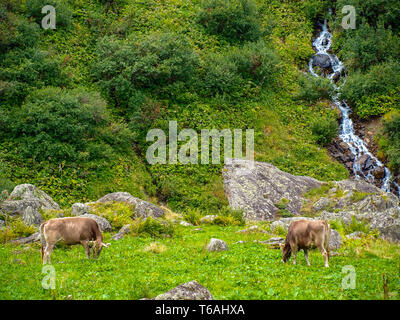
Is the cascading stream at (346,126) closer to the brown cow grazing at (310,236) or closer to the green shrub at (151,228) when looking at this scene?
the green shrub at (151,228)

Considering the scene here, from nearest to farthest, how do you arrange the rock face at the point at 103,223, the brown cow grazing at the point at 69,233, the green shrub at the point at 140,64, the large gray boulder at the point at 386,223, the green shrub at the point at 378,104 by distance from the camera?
the brown cow grazing at the point at 69,233
the large gray boulder at the point at 386,223
the rock face at the point at 103,223
the green shrub at the point at 140,64
the green shrub at the point at 378,104

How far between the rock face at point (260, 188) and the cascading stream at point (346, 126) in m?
7.65

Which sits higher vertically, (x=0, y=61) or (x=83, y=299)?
(x=0, y=61)

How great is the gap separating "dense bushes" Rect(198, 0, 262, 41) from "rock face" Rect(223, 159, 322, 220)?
66.8 feet

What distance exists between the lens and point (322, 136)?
37.9 metres

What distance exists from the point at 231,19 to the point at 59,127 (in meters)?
26.2

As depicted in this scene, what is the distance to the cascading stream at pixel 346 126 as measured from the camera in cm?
3531

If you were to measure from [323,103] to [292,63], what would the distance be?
25.2 ft

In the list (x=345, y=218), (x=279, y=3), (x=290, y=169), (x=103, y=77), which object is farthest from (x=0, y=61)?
(x=279, y=3)

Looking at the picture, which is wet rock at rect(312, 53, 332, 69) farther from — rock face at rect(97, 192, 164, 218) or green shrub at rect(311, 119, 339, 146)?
rock face at rect(97, 192, 164, 218)

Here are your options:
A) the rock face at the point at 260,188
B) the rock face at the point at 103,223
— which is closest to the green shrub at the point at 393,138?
the rock face at the point at 260,188

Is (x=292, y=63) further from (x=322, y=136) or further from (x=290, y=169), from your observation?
(x=290, y=169)

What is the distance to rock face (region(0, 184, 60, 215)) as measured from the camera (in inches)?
778

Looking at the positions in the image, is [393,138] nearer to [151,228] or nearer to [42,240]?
[151,228]
